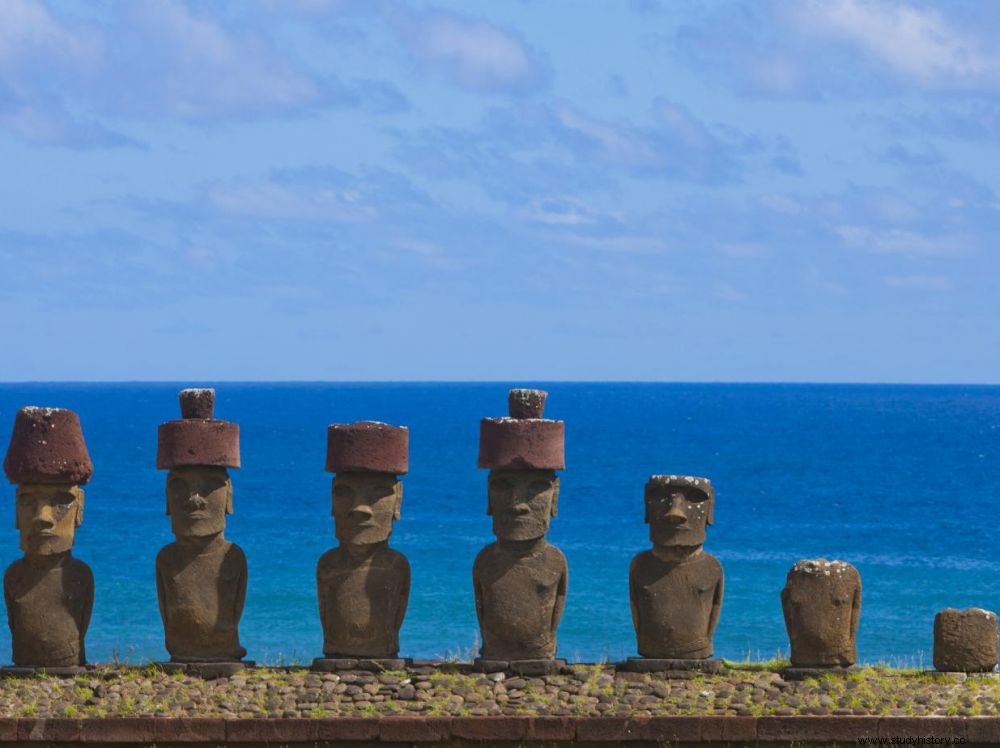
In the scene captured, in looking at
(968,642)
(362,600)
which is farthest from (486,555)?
(968,642)

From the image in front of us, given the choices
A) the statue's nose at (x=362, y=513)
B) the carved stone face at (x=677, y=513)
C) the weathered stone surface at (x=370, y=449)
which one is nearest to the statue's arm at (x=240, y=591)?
the statue's nose at (x=362, y=513)

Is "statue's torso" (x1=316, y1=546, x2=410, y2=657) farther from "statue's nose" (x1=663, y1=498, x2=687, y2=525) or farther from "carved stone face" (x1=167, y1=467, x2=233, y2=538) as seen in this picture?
"statue's nose" (x1=663, y1=498, x2=687, y2=525)

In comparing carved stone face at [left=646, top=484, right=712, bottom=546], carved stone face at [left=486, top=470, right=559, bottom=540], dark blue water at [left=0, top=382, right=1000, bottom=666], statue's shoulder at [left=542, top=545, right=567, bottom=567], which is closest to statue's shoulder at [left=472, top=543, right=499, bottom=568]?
carved stone face at [left=486, top=470, right=559, bottom=540]

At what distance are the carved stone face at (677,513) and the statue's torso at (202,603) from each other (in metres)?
3.56

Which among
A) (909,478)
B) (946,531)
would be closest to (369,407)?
(909,478)

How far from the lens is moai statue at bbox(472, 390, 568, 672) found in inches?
662

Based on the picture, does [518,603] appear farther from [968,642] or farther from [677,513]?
[968,642]

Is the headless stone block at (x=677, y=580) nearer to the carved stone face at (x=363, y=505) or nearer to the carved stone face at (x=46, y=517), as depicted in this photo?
the carved stone face at (x=363, y=505)

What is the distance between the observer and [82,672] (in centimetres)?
1702

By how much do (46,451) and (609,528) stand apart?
1355 inches

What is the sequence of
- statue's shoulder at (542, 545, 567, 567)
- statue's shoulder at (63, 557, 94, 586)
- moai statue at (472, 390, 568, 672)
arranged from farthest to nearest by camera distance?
statue's shoulder at (63, 557, 94, 586), statue's shoulder at (542, 545, 567, 567), moai statue at (472, 390, 568, 672)

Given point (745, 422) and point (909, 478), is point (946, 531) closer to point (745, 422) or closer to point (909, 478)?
point (909, 478)

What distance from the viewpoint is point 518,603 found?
1683cm

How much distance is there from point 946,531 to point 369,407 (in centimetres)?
12393
